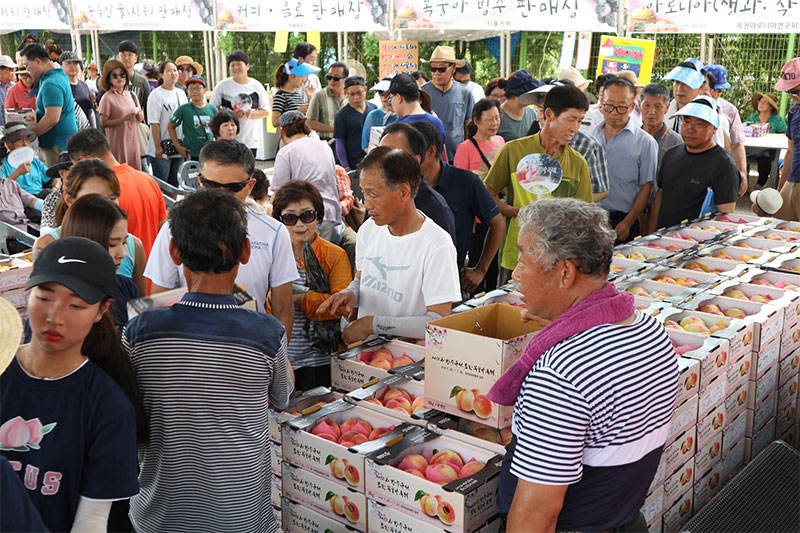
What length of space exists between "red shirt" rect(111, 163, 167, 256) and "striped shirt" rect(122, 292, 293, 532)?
2.39 meters

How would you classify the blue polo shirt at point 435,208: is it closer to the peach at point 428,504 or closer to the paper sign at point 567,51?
the peach at point 428,504

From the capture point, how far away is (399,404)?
2.57m

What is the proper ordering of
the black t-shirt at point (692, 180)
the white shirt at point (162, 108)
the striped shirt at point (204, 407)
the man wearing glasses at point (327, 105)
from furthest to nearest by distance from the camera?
the white shirt at point (162, 108)
the man wearing glasses at point (327, 105)
the black t-shirt at point (692, 180)
the striped shirt at point (204, 407)

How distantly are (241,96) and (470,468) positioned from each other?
706 centimetres

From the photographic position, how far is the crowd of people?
5.98 ft

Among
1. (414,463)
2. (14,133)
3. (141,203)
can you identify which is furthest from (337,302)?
(14,133)

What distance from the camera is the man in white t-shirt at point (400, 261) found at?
121 inches

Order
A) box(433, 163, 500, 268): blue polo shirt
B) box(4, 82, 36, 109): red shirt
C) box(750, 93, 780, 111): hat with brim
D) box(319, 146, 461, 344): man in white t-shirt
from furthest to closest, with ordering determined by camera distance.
→ box(750, 93, 780, 111): hat with brim, box(4, 82, 36, 109): red shirt, box(433, 163, 500, 268): blue polo shirt, box(319, 146, 461, 344): man in white t-shirt

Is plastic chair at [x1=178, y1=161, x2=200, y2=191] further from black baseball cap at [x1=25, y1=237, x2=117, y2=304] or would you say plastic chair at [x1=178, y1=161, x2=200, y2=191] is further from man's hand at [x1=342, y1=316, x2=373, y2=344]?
black baseball cap at [x1=25, y1=237, x2=117, y2=304]

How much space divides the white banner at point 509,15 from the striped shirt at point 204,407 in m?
6.97

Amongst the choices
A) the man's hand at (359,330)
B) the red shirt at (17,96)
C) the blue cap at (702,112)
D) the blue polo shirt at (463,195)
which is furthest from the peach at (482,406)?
the red shirt at (17,96)

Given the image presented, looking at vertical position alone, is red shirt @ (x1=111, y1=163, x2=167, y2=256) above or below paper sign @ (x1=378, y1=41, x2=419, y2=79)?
below

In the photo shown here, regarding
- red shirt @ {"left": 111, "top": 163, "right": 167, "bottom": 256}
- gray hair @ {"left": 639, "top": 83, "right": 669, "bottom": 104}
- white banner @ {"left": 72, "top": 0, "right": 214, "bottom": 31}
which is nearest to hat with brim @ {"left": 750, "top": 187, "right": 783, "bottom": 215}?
gray hair @ {"left": 639, "top": 83, "right": 669, "bottom": 104}

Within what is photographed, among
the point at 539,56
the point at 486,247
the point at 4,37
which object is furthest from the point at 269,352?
the point at 4,37
